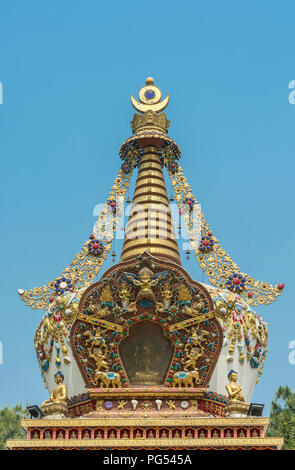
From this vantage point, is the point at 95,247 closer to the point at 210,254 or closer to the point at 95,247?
the point at 95,247

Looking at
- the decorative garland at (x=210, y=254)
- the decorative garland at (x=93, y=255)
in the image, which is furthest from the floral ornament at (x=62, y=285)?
the decorative garland at (x=210, y=254)

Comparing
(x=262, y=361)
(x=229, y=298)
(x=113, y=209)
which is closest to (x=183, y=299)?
(x=229, y=298)

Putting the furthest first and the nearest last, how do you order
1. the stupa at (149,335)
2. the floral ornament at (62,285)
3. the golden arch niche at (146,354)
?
1. the floral ornament at (62,285)
2. the golden arch niche at (146,354)
3. the stupa at (149,335)

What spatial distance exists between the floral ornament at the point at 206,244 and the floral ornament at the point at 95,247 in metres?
3.27

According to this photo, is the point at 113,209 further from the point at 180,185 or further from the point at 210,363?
the point at 210,363

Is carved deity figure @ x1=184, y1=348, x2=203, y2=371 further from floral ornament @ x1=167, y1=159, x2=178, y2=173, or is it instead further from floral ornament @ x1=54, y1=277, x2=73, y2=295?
floral ornament @ x1=167, y1=159, x2=178, y2=173

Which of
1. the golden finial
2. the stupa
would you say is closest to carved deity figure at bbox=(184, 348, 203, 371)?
the stupa

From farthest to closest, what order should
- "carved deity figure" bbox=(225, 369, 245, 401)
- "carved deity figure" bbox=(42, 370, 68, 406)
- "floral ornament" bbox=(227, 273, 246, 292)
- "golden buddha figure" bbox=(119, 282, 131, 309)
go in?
"floral ornament" bbox=(227, 273, 246, 292)
"golden buddha figure" bbox=(119, 282, 131, 309)
"carved deity figure" bbox=(42, 370, 68, 406)
"carved deity figure" bbox=(225, 369, 245, 401)

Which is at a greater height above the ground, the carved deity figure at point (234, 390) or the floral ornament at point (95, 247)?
the floral ornament at point (95, 247)

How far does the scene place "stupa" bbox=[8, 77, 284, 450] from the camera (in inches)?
910

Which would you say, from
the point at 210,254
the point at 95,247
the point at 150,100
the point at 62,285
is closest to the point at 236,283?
the point at 210,254

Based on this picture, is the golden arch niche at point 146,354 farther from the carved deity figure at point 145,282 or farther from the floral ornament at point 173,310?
the carved deity figure at point 145,282

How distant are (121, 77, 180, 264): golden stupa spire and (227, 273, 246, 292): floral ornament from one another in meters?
2.13

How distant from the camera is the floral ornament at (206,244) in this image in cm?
2631
